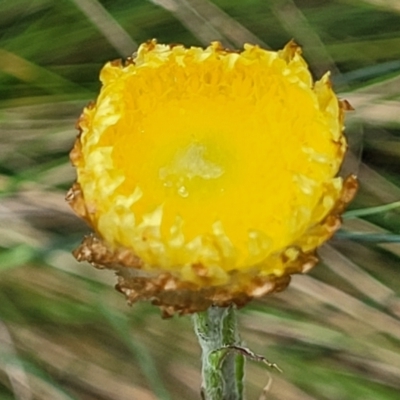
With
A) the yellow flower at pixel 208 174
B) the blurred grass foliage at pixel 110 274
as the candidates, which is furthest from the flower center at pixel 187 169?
the blurred grass foliage at pixel 110 274

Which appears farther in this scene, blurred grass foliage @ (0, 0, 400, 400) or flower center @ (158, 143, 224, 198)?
blurred grass foliage @ (0, 0, 400, 400)

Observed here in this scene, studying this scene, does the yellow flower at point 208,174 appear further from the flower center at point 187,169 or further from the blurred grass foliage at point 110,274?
the blurred grass foliage at point 110,274

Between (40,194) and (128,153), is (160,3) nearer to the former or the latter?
(40,194)

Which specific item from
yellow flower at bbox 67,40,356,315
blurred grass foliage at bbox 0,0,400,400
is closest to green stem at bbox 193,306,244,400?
yellow flower at bbox 67,40,356,315

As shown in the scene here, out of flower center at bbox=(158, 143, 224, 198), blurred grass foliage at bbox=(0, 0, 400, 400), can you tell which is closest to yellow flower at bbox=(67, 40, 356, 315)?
flower center at bbox=(158, 143, 224, 198)

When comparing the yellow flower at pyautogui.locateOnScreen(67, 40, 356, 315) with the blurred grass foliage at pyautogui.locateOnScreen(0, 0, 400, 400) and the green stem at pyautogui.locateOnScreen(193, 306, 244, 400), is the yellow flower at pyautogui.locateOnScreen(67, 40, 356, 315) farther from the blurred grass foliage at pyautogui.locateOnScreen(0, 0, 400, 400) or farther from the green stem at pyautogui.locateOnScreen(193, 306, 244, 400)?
the blurred grass foliage at pyautogui.locateOnScreen(0, 0, 400, 400)

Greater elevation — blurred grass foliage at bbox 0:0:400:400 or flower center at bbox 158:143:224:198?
flower center at bbox 158:143:224:198
